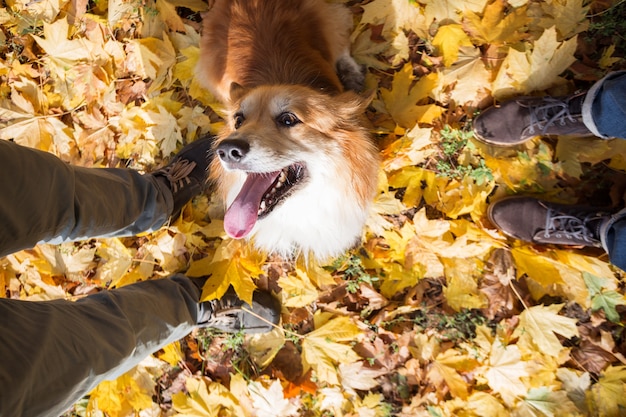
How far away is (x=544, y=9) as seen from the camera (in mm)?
2262

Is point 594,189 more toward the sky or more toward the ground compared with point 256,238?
more toward the sky

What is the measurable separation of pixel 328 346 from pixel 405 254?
751mm

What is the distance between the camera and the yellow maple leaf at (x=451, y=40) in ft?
7.78

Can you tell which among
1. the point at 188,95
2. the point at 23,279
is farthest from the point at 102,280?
the point at 188,95

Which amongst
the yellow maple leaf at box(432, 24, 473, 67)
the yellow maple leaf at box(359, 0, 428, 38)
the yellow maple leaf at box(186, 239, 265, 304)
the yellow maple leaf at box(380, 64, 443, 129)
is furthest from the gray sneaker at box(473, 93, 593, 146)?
the yellow maple leaf at box(186, 239, 265, 304)

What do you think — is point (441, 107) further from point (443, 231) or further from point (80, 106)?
point (80, 106)

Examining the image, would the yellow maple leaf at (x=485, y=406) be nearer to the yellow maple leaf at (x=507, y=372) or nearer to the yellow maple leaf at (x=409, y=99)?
the yellow maple leaf at (x=507, y=372)

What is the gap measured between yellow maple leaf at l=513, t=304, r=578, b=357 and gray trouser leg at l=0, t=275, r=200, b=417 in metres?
1.99

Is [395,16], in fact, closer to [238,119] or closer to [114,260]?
[238,119]

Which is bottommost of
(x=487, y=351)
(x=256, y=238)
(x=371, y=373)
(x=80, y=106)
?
(x=371, y=373)

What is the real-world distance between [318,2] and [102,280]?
93.5 inches

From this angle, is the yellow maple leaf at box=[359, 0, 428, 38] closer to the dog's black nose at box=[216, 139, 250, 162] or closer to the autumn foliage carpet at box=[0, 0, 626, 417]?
the autumn foliage carpet at box=[0, 0, 626, 417]

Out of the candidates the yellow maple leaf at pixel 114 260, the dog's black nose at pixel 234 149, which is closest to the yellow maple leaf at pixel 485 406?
the dog's black nose at pixel 234 149

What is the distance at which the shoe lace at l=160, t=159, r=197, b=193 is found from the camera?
2514 mm
